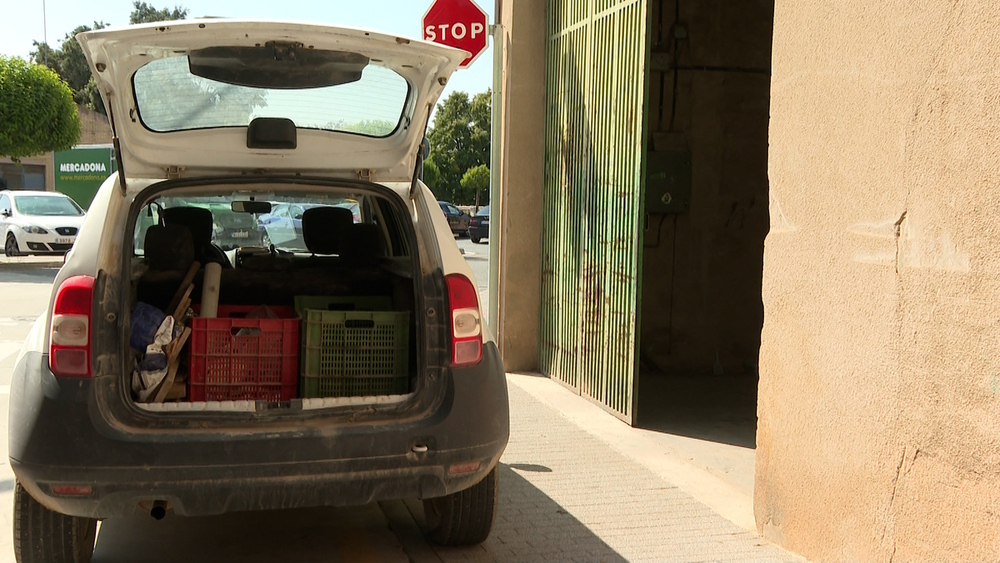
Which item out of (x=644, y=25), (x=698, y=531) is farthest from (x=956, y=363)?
(x=644, y=25)

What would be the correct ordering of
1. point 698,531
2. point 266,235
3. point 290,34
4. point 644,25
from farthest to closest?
point 266,235 → point 644,25 → point 698,531 → point 290,34

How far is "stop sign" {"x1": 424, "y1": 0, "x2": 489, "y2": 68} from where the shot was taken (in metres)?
8.07

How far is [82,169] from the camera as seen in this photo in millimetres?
37125

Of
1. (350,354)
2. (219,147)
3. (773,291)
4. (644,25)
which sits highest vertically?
(644,25)

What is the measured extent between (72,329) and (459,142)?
54.8 metres

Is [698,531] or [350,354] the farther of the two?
[698,531]

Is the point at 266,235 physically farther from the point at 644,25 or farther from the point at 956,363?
the point at 956,363

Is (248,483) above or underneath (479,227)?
underneath

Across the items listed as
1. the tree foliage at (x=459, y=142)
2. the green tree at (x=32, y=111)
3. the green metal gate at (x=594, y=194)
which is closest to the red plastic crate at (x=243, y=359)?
the green metal gate at (x=594, y=194)

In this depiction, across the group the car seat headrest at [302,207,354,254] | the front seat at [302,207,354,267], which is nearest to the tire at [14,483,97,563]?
the front seat at [302,207,354,267]

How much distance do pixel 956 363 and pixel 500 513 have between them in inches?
94.4

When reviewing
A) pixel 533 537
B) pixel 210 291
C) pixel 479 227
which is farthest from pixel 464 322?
pixel 479 227

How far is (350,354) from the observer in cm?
423

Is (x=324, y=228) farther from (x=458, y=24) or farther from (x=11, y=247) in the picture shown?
(x=11, y=247)
